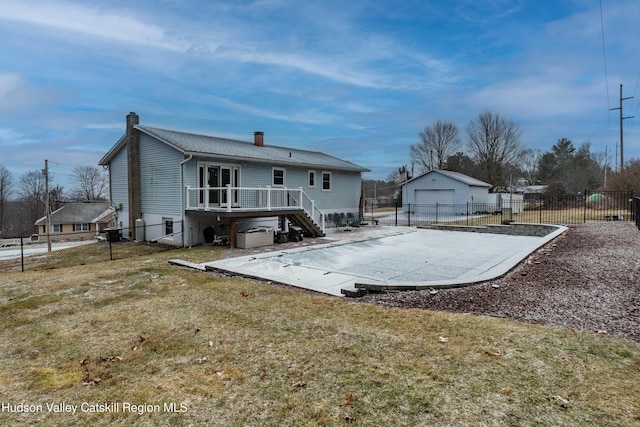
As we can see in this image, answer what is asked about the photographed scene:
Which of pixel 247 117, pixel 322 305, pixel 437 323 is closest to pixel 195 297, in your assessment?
pixel 322 305

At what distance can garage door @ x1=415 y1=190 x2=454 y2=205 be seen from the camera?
2986 cm

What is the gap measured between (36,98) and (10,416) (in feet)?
108

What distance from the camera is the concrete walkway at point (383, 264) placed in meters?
6.79

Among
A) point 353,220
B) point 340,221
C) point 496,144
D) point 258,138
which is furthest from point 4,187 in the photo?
point 496,144

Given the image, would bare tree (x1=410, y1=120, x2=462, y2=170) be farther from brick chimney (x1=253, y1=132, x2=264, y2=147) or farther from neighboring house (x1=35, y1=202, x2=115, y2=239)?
neighboring house (x1=35, y1=202, x2=115, y2=239)

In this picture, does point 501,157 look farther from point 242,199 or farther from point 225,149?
point 242,199

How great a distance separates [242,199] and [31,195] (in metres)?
57.2

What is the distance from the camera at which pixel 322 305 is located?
5328mm

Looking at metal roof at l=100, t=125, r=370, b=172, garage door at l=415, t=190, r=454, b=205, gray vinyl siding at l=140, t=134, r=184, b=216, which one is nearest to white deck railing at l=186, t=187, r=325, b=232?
gray vinyl siding at l=140, t=134, r=184, b=216

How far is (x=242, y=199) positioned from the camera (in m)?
15.0

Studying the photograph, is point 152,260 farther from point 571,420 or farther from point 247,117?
point 247,117

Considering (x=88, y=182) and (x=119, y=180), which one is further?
(x=88, y=182)

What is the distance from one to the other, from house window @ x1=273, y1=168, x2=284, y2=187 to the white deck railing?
38.2 inches

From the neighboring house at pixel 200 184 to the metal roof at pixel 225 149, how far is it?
0.03m
